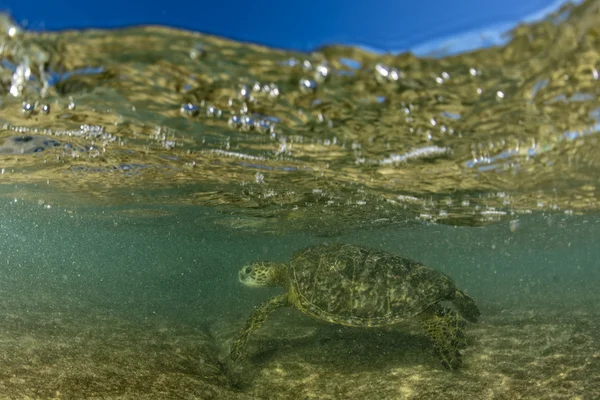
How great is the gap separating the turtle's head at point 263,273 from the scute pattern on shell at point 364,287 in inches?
60.5

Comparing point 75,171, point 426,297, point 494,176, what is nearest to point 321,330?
point 426,297

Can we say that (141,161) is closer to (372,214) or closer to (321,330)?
(321,330)

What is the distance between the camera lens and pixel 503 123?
9.31 meters

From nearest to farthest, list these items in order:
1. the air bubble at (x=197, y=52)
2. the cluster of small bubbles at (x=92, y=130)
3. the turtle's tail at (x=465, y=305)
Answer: the air bubble at (x=197, y=52), the cluster of small bubbles at (x=92, y=130), the turtle's tail at (x=465, y=305)

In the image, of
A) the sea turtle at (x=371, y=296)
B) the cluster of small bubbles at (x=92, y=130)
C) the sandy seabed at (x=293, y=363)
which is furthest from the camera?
the cluster of small bubbles at (x=92, y=130)

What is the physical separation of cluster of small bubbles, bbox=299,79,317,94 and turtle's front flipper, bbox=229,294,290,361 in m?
6.47

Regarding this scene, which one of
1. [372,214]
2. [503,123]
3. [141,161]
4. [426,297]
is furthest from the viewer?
[372,214]

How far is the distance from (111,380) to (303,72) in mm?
7741

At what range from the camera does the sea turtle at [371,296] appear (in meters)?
10.5

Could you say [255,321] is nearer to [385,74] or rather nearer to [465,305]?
[465,305]

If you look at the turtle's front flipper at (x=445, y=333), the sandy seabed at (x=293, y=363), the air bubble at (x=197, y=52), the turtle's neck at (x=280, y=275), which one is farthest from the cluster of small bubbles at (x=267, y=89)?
the turtle's front flipper at (x=445, y=333)

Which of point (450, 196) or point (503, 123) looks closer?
point (503, 123)

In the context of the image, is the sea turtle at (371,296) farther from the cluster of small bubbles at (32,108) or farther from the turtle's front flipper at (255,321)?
the cluster of small bubbles at (32,108)

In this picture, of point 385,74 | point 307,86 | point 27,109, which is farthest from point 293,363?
point 27,109
